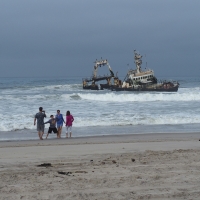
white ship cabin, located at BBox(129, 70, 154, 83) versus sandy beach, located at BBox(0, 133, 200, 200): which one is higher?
white ship cabin, located at BBox(129, 70, 154, 83)

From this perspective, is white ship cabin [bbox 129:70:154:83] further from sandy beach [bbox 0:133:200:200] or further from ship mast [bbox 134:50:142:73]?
sandy beach [bbox 0:133:200:200]

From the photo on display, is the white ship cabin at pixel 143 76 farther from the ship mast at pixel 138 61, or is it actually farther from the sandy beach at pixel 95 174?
the sandy beach at pixel 95 174

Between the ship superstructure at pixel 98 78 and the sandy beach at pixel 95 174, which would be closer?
the sandy beach at pixel 95 174

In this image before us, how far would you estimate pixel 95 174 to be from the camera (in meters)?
7.35

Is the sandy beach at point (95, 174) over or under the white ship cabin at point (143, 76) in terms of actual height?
under

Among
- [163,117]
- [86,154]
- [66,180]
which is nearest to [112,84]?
[163,117]

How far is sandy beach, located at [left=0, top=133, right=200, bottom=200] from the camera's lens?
20.0 ft

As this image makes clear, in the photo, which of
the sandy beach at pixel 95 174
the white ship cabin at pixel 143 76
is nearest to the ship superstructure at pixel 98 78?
the white ship cabin at pixel 143 76

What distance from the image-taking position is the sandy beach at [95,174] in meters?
6.09

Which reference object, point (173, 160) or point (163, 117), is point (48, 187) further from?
point (163, 117)

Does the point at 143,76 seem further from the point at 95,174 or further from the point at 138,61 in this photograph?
the point at 95,174

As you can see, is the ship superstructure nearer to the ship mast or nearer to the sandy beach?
the ship mast

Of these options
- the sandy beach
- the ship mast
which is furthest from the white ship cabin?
the sandy beach

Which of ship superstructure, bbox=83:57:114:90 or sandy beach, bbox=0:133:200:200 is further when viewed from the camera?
ship superstructure, bbox=83:57:114:90
